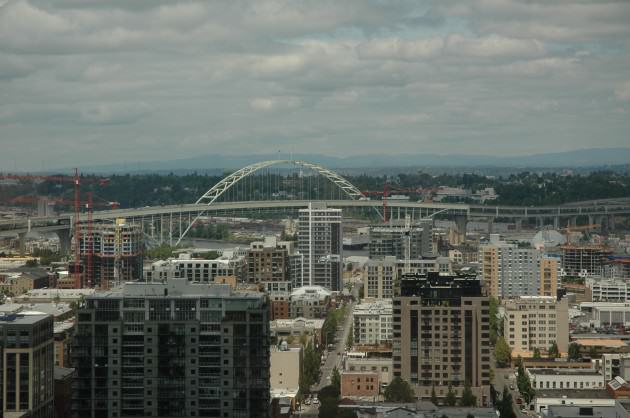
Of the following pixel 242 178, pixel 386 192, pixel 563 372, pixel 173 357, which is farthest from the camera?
pixel 386 192

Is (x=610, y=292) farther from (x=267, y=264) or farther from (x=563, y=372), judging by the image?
(x=563, y=372)

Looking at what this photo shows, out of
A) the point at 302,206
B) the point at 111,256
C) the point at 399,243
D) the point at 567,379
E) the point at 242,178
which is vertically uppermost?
the point at 242,178

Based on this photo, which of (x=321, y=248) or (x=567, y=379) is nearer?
(x=567, y=379)

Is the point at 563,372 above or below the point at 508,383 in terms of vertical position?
above

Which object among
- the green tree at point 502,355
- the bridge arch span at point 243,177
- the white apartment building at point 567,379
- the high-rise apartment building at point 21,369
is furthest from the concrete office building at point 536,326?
the bridge arch span at point 243,177

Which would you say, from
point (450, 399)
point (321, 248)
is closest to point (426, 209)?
point (321, 248)

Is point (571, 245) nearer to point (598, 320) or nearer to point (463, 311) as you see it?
point (598, 320)

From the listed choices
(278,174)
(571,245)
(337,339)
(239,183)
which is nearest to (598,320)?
(337,339)

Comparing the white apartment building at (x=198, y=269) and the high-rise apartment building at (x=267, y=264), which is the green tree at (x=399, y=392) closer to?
the white apartment building at (x=198, y=269)
